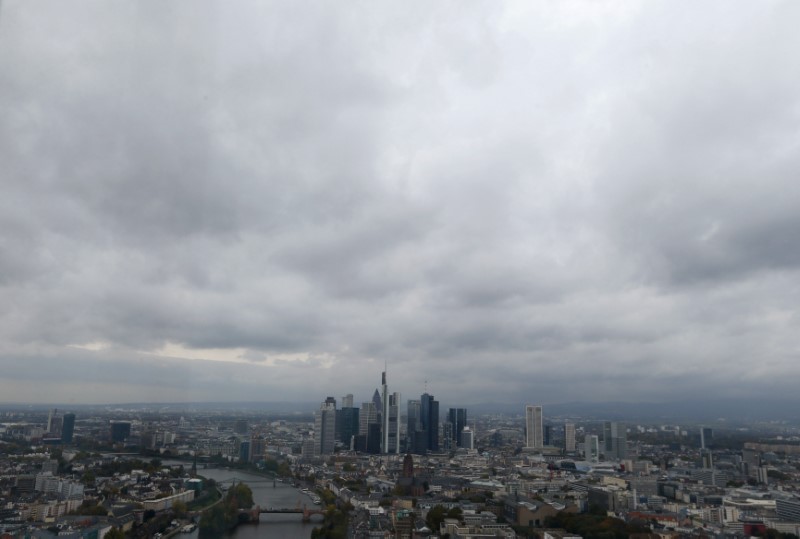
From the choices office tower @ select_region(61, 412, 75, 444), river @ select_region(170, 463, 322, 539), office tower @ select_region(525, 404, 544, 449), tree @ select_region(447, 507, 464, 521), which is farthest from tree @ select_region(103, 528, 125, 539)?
office tower @ select_region(525, 404, 544, 449)

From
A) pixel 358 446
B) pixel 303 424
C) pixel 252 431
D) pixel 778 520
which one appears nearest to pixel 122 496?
pixel 252 431

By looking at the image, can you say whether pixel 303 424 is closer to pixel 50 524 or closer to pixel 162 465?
pixel 162 465

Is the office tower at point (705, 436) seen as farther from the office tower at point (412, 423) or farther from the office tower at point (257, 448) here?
the office tower at point (257, 448)

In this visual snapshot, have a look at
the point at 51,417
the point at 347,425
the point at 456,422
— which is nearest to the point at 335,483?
the point at 51,417

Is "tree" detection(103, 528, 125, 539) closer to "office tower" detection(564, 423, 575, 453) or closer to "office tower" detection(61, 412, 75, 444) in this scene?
"office tower" detection(61, 412, 75, 444)

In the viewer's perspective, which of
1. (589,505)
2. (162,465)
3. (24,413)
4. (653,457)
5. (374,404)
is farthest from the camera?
(374,404)
